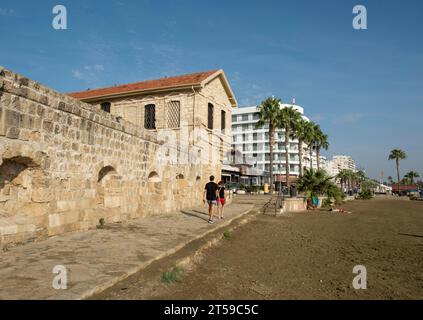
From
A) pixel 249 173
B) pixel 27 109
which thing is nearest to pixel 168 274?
pixel 27 109

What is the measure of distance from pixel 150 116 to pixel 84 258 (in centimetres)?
1726

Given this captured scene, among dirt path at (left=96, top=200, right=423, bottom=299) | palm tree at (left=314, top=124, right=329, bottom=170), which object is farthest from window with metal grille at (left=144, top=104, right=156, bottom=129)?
palm tree at (left=314, top=124, right=329, bottom=170)

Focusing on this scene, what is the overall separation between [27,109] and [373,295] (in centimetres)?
687

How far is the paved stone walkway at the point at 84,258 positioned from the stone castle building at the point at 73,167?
612 mm

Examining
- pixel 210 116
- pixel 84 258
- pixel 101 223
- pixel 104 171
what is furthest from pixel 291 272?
pixel 210 116

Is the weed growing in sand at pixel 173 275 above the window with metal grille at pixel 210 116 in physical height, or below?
below

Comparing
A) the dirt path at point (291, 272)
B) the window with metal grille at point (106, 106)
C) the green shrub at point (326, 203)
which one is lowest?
the green shrub at point (326, 203)

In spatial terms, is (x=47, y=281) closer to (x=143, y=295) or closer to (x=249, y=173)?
(x=143, y=295)

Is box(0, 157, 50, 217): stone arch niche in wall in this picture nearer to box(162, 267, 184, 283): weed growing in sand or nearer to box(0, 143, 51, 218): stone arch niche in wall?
box(0, 143, 51, 218): stone arch niche in wall

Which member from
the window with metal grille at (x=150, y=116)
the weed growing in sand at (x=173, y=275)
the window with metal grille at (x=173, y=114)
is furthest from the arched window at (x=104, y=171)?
the window with metal grille at (x=150, y=116)

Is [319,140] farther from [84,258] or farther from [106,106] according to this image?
[84,258]

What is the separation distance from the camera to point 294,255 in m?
6.77

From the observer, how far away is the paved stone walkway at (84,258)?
3.45m

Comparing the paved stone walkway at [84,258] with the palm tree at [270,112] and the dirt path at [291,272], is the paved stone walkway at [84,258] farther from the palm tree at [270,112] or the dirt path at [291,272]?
the palm tree at [270,112]
